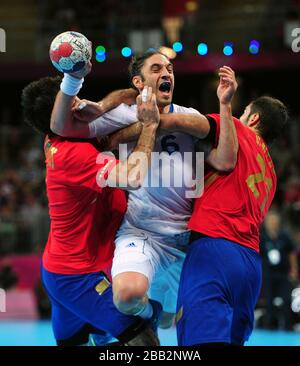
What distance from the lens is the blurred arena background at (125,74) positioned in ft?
43.8

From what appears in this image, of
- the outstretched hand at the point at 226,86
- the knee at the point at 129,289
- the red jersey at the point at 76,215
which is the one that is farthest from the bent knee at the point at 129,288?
the outstretched hand at the point at 226,86

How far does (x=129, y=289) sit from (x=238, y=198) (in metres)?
0.95

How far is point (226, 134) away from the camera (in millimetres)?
5094

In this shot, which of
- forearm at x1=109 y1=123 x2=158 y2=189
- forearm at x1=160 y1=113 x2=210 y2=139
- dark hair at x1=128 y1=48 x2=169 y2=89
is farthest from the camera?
dark hair at x1=128 y1=48 x2=169 y2=89

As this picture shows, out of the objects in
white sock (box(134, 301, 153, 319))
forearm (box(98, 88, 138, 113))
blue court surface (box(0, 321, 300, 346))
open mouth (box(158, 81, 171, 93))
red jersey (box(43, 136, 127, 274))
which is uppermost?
open mouth (box(158, 81, 171, 93))

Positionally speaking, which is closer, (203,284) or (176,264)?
(203,284)

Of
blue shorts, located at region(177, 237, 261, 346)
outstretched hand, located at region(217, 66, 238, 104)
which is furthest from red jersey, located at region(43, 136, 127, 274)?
outstretched hand, located at region(217, 66, 238, 104)

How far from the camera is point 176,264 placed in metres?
5.72

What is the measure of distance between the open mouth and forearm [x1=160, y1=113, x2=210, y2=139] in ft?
1.26

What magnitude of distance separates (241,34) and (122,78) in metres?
3.22

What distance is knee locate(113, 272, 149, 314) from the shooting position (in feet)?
16.6

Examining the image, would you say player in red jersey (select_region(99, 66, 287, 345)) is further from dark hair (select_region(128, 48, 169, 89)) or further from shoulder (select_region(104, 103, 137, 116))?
dark hair (select_region(128, 48, 169, 89))
